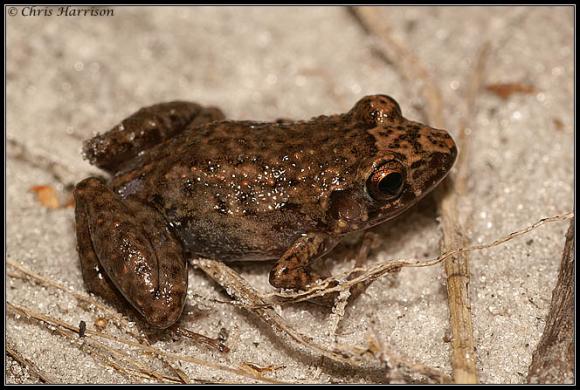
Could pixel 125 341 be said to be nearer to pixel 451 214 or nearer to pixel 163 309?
pixel 163 309

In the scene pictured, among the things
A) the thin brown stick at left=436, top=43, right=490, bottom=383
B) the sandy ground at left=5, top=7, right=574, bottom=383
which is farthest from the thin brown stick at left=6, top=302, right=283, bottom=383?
the thin brown stick at left=436, top=43, right=490, bottom=383

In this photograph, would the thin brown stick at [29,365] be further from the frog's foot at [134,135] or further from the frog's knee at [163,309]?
the frog's foot at [134,135]

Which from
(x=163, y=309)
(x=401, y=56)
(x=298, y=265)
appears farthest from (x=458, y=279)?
(x=401, y=56)

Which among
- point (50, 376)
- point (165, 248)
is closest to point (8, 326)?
point (50, 376)

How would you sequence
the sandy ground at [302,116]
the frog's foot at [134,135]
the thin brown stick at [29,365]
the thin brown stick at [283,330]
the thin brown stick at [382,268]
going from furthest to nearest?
1. the frog's foot at [134,135]
2. the sandy ground at [302,116]
3. the thin brown stick at [29,365]
4. the thin brown stick at [382,268]
5. the thin brown stick at [283,330]

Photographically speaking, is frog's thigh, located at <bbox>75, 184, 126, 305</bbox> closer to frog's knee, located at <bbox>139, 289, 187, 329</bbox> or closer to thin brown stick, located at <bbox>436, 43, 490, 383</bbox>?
frog's knee, located at <bbox>139, 289, 187, 329</bbox>

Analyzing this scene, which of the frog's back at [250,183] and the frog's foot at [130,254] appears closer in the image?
the frog's foot at [130,254]

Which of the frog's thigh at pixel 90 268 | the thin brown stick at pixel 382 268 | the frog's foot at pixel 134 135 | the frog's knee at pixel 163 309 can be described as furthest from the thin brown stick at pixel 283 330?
the frog's foot at pixel 134 135
